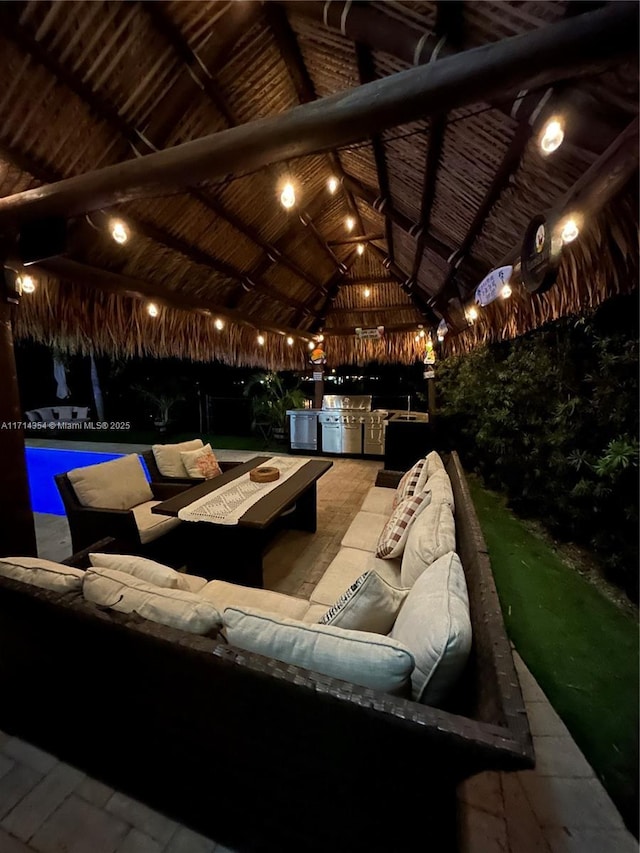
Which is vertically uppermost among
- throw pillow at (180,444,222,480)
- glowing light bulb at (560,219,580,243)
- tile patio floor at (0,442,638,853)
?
glowing light bulb at (560,219,580,243)

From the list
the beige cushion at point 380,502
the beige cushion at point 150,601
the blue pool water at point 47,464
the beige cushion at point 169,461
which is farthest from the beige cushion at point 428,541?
the blue pool water at point 47,464

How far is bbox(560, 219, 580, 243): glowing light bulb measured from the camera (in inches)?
66.6

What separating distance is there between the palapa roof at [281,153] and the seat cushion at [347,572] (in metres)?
2.00

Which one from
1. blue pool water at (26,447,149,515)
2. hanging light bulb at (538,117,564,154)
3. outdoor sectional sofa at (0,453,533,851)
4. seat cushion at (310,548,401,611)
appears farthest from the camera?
blue pool water at (26,447,149,515)

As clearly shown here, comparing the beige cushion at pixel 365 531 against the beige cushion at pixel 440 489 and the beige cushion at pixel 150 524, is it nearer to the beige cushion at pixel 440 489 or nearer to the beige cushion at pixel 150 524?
the beige cushion at pixel 440 489

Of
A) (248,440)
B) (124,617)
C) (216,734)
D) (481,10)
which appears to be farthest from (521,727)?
(248,440)

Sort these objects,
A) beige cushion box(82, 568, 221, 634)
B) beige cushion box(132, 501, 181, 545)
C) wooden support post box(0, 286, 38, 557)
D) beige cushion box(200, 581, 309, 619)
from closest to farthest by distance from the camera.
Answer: beige cushion box(82, 568, 221, 634)
beige cushion box(200, 581, 309, 619)
wooden support post box(0, 286, 38, 557)
beige cushion box(132, 501, 181, 545)

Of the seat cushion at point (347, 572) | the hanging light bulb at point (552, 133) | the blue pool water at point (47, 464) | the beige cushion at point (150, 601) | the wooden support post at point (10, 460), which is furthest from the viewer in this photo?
the blue pool water at point (47, 464)

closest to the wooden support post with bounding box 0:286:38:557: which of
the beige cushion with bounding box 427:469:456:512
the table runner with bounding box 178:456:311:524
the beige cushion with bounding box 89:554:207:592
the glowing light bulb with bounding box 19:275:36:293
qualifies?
the glowing light bulb with bounding box 19:275:36:293

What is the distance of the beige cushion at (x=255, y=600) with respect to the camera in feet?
5.37

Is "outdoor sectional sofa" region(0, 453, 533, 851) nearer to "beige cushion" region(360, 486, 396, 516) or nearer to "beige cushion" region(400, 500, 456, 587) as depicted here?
"beige cushion" region(400, 500, 456, 587)

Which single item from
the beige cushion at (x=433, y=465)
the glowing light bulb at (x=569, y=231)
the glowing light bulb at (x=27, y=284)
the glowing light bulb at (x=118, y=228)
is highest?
the glowing light bulb at (x=118, y=228)

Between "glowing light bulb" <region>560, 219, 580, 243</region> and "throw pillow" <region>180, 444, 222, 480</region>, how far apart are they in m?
3.42

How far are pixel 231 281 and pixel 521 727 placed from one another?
5018 millimetres
